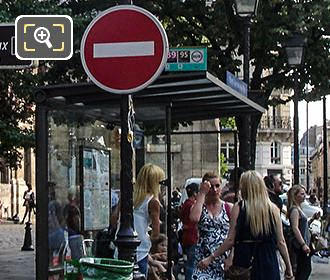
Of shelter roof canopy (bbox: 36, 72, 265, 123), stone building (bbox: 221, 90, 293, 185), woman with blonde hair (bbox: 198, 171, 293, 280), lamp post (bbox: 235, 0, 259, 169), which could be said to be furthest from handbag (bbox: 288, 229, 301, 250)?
stone building (bbox: 221, 90, 293, 185)

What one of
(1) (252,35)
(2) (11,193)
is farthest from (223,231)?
(2) (11,193)

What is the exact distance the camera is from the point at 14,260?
18.9m

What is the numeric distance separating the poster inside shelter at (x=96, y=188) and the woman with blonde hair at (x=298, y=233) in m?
2.90

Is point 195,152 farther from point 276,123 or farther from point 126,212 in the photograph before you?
point 276,123

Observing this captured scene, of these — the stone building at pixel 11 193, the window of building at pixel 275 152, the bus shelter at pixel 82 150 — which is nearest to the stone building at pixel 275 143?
the window of building at pixel 275 152

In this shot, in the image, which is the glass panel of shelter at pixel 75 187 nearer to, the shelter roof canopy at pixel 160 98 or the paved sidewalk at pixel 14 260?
the shelter roof canopy at pixel 160 98

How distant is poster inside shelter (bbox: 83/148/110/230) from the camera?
977cm

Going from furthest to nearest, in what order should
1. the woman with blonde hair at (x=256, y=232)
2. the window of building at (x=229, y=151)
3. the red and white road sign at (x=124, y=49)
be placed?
the window of building at (x=229, y=151)
the woman with blonde hair at (x=256, y=232)
the red and white road sign at (x=124, y=49)

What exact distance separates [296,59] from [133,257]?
33.9 feet

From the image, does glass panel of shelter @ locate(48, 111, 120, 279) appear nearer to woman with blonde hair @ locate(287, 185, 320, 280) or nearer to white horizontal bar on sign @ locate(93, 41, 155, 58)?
white horizontal bar on sign @ locate(93, 41, 155, 58)

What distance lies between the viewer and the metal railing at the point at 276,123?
8275 centimetres

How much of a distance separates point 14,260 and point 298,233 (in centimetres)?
893

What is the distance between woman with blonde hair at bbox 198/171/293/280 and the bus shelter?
1285 mm

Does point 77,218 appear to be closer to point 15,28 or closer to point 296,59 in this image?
point 15,28
